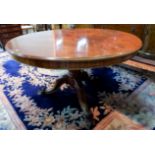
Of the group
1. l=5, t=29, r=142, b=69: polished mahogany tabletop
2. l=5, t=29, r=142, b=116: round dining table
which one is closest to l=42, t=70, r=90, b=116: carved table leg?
l=5, t=29, r=142, b=116: round dining table

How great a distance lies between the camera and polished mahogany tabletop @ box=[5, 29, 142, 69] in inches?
36.4

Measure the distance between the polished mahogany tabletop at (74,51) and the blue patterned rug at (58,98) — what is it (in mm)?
559

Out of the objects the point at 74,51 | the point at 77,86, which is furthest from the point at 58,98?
Answer: the point at 74,51

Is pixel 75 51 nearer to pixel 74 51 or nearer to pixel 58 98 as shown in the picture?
pixel 74 51

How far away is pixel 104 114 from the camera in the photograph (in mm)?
1376

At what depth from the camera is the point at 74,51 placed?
1042 mm

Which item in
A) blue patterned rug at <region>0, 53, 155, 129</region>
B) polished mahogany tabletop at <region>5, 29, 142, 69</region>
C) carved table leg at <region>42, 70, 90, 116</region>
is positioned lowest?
blue patterned rug at <region>0, 53, 155, 129</region>

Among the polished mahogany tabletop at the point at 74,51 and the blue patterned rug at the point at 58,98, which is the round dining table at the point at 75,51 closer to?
the polished mahogany tabletop at the point at 74,51

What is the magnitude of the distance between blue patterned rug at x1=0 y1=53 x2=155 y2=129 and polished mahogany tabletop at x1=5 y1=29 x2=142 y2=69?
0.56m

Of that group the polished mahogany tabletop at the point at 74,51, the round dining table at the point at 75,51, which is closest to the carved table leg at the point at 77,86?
the round dining table at the point at 75,51

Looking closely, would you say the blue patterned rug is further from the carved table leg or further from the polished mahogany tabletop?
the polished mahogany tabletop

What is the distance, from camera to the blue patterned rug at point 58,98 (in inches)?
51.9
